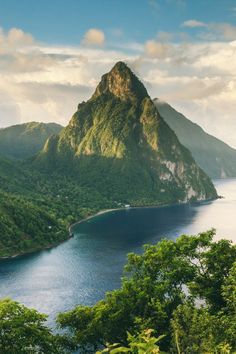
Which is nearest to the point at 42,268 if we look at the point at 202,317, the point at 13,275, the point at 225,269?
the point at 13,275

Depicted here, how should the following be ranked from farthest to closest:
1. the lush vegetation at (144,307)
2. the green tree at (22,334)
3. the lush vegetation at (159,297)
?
the lush vegetation at (159,297) < the lush vegetation at (144,307) < the green tree at (22,334)

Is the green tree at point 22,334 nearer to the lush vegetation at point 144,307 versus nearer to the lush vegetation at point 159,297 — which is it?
the lush vegetation at point 144,307

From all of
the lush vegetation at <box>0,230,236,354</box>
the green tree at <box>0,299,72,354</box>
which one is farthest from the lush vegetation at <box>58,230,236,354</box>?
the green tree at <box>0,299,72,354</box>

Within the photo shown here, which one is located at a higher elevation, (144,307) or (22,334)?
(144,307)

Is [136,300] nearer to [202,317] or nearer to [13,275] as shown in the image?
[202,317]

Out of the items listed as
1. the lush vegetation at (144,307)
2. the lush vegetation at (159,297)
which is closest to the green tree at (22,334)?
the lush vegetation at (144,307)

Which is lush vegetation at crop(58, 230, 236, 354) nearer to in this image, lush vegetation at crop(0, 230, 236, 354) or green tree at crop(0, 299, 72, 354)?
lush vegetation at crop(0, 230, 236, 354)

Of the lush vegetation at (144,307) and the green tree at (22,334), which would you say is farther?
the lush vegetation at (144,307)

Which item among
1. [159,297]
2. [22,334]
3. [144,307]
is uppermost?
[159,297]

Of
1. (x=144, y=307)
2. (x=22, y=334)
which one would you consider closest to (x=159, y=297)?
(x=144, y=307)

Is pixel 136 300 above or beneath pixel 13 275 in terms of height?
above

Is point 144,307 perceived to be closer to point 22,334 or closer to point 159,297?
point 159,297
